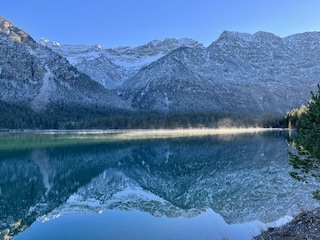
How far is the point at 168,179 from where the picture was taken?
4309 centimetres

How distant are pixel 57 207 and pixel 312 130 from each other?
2055 centimetres

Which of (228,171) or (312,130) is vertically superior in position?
(312,130)

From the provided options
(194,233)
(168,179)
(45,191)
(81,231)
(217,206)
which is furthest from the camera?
(168,179)

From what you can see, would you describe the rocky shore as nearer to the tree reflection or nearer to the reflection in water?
the tree reflection

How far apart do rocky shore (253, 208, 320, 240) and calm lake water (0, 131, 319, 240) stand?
2.67 m

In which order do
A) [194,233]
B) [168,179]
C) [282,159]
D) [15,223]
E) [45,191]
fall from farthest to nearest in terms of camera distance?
[282,159] < [168,179] < [45,191] < [15,223] < [194,233]

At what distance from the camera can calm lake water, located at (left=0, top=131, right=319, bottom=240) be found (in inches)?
877

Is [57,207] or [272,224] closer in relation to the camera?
[272,224]

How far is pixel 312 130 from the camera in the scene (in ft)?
56.5

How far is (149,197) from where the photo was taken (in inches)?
1310

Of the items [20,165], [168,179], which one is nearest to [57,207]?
[168,179]

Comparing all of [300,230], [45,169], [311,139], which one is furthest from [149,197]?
[45,169]

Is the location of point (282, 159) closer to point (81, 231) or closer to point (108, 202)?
point (108, 202)

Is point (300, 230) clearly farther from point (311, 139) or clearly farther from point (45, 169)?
point (45, 169)
